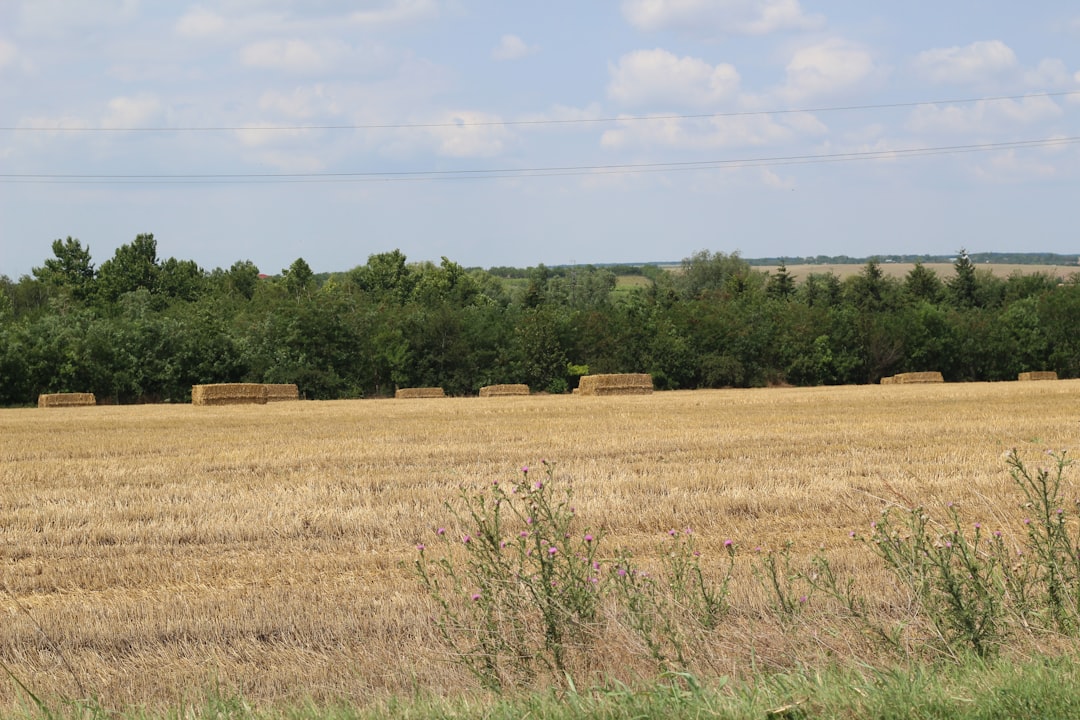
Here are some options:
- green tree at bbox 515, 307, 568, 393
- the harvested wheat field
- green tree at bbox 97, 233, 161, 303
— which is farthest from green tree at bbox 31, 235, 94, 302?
the harvested wheat field

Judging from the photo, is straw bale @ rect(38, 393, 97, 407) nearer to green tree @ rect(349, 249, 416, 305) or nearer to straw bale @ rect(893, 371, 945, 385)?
straw bale @ rect(893, 371, 945, 385)

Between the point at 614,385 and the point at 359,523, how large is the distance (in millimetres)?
32693

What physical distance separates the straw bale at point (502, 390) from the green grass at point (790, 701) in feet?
136

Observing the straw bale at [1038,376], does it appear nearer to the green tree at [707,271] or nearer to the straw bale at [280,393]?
the straw bale at [280,393]

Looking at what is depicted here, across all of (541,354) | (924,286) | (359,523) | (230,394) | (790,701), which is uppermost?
(924,286)

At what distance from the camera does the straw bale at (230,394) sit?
3819cm

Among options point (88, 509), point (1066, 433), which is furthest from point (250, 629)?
point (1066, 433)

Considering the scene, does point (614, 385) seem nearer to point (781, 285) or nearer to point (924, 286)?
point (781, 285)

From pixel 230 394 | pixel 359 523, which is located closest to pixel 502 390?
pixel 230 394

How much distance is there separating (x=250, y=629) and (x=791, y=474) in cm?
841

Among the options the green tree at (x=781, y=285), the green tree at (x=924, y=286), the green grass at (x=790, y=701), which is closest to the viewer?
the green grass at (x=790, y=701)

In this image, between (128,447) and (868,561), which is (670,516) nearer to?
(868,561)

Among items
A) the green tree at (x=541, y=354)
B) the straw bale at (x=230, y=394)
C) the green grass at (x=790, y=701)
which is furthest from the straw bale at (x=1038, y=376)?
the green grass at (x=790, y=701)

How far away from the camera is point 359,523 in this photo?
34.7 ft
